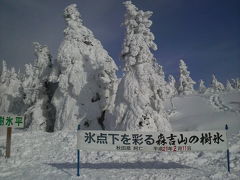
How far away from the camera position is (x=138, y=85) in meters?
19.6

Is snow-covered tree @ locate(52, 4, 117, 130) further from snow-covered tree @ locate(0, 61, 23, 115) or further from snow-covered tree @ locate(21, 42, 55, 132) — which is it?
snow-covered tree @ locate(0, 61, 23, 115)

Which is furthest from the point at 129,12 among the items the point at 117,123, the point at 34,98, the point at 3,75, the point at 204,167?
the point at 3,75

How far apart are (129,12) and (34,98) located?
16245mm

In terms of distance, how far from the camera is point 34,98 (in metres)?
30.6

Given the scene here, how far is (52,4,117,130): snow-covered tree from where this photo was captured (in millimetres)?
24381

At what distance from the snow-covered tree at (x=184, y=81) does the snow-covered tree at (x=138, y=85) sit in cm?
5108

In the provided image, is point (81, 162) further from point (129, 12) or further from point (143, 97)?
point (129, 12)
